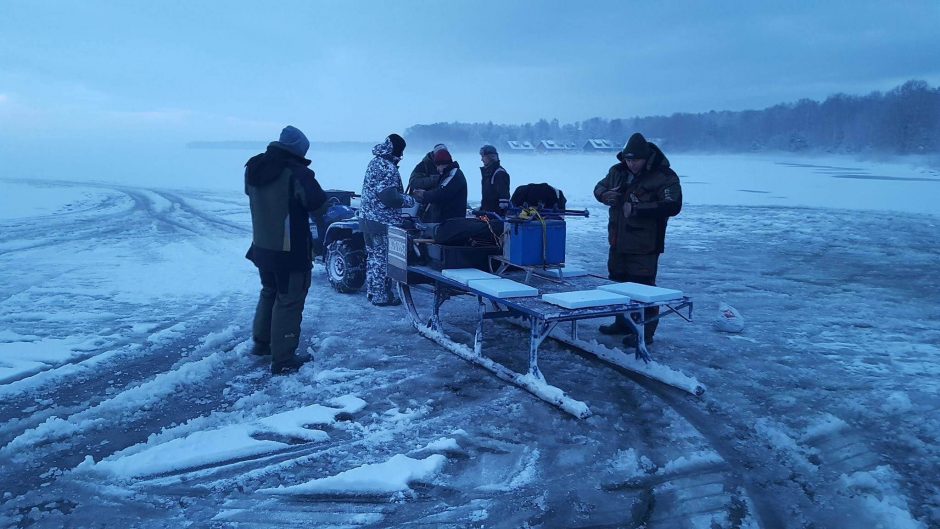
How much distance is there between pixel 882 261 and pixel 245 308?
31.5 feet

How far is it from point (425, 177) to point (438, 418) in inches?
133

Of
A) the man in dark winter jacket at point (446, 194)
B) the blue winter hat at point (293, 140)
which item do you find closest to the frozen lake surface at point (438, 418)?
the man in dark winter jacket at point (446, 194)

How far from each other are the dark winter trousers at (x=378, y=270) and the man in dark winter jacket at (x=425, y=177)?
0.62 metres

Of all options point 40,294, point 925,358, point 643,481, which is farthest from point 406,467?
point 40,294

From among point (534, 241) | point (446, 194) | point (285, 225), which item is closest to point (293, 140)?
point (285, 225)

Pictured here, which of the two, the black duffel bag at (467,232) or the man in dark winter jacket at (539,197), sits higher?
the man in dark winter jacket at (539,197)

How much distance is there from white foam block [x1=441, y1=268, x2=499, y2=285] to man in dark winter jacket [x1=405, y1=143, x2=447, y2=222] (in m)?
1.47

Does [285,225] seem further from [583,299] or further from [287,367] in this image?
[583,299]

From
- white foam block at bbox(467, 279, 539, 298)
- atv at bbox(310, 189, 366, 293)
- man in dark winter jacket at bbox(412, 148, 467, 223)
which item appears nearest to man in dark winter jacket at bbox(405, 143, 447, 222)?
man in dark winter jacket at bbox(412, 148, 467, 223)

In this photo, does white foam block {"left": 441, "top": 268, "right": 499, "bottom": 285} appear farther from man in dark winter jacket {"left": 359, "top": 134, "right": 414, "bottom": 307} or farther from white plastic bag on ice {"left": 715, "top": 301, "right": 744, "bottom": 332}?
white plastic bag on ice {"left": 715, "top": 301, "right": 744, "bottom": 332}

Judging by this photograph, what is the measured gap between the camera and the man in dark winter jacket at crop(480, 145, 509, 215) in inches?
299

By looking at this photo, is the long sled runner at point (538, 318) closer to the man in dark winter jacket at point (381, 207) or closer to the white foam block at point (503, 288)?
the white foam block at point (503, 288)

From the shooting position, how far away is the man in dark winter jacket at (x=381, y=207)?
6848 millimetres

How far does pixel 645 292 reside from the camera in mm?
4684
